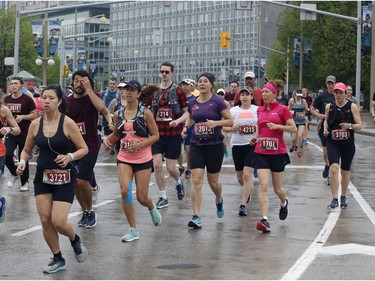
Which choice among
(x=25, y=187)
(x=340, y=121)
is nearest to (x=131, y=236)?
(x=340, y=121)

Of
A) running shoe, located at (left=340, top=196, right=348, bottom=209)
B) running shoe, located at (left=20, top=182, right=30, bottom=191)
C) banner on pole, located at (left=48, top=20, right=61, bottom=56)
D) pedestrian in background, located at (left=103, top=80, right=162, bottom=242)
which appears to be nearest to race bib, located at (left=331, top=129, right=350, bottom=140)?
running shoe, located at (left=340, top=196, right=348, bottom=209)

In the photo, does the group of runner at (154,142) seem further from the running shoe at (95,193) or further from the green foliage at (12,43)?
the green foliage at (12,43)

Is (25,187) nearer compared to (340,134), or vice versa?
(340,134)

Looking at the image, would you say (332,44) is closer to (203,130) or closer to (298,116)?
(298,116)

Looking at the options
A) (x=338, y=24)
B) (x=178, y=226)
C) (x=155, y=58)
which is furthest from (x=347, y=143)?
(x=155, y=58)

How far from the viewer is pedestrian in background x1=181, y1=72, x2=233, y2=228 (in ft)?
40.6

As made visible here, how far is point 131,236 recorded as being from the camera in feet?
36.5

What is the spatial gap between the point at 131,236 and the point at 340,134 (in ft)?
15.2

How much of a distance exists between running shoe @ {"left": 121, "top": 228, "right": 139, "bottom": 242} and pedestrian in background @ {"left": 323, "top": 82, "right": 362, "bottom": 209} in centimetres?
424

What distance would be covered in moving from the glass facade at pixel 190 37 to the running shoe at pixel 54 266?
130760 millimetres

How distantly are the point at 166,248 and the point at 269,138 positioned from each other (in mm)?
2571

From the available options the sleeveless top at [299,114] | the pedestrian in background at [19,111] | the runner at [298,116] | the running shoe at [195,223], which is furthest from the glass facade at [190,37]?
the running shoe at [195,223]

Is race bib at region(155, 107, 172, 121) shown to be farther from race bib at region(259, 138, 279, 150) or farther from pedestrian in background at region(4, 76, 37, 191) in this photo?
pedestrian in background at region(4, 76, 37, 191)

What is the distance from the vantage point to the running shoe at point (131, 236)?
11.1 metres
